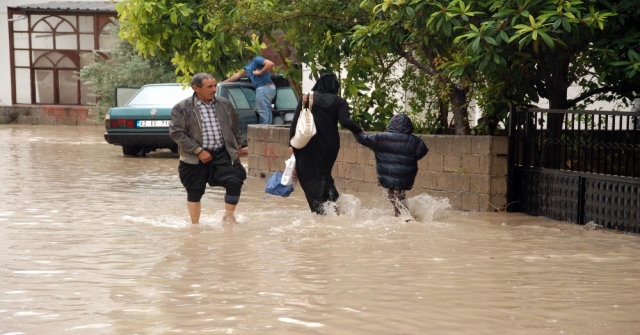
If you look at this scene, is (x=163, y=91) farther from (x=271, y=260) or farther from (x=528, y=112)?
(x=271, y=260)

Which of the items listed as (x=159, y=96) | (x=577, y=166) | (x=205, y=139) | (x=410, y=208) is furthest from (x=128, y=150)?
(x=577, y=166)

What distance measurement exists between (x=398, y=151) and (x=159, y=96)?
34.3 ft

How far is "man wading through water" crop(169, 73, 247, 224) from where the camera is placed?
33.4ft

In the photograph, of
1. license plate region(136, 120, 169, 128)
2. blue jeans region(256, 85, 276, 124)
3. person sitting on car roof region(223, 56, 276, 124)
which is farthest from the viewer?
license plate region(136, 120, 169, 128)

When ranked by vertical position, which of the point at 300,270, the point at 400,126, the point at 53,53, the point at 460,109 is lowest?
the point at 300,270

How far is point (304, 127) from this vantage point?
10.7 meters

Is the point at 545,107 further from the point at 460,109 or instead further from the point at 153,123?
the point at 153,123

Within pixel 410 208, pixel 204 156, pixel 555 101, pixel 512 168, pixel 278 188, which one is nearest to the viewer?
pixel 204 156

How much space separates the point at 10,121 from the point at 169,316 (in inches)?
1180

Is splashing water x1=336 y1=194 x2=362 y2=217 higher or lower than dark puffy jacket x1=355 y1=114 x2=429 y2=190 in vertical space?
lower

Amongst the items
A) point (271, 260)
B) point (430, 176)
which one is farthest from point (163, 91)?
point (271, 260)

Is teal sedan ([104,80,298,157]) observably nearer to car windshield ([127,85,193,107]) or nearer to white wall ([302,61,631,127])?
car windshield ([127,85,193,107])

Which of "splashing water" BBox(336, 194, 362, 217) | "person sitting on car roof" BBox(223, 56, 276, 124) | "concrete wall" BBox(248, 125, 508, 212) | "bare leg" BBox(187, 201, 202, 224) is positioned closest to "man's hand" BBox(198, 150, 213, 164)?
"bare leg" BBox(187, 201, 202, 224)

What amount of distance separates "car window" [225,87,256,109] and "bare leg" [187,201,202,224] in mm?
8957
